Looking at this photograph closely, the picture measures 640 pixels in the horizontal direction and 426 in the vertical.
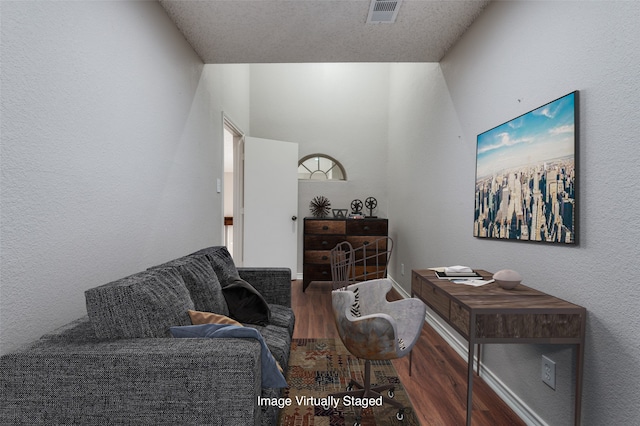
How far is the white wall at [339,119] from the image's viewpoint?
552cm

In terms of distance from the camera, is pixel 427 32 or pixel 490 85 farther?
pixel 427 32

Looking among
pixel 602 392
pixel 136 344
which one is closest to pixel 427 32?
pixel 602 392

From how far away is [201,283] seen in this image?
1930 mm

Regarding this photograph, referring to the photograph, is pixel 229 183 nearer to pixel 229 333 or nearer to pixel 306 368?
pixel 306 368

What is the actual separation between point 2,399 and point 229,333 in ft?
2.22

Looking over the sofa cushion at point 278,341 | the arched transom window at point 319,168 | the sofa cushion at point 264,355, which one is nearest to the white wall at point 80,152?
the sofa cushion at point 264,355

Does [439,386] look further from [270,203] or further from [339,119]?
[339,119]

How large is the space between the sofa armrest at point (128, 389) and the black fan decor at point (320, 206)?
14.1ft

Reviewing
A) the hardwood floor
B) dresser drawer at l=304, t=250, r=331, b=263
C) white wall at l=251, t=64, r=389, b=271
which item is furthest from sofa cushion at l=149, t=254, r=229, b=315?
white wall at l=251, t=64, r=389, b=271

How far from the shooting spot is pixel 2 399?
108 centimetres

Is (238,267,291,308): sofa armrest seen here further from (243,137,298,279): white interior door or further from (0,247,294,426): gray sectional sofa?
(243,137,298,279): white interior door

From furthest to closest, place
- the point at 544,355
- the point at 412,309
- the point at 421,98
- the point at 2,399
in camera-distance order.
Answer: the point at 421,98 → the point at 412,309 → the point at 544,355 → the point at 2,399

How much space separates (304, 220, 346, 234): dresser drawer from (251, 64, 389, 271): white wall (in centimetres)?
66

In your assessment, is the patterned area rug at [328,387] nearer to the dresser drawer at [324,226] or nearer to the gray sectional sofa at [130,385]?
the gray sectional sofa at [130,385]
